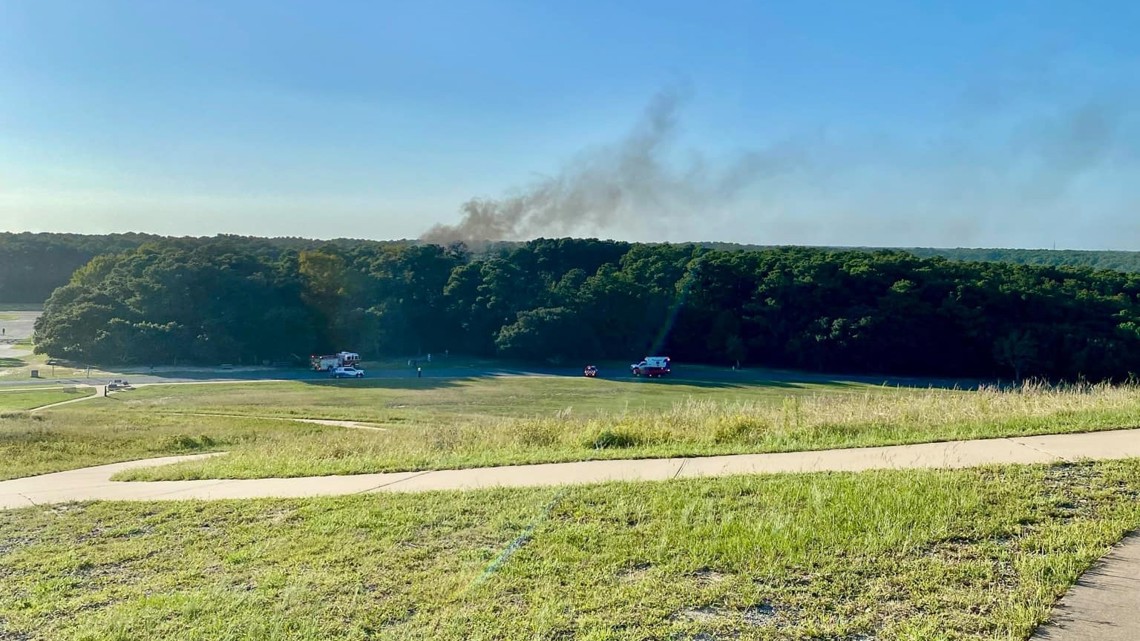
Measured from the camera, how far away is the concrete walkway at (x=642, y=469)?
7512 mm

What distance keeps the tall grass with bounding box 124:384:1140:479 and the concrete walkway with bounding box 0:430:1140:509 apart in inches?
14.8

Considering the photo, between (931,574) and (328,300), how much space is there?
6460 cm

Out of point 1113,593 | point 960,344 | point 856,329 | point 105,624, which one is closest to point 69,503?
point 105,624

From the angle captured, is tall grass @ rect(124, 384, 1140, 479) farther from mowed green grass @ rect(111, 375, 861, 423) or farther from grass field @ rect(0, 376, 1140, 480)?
mowed green grass @ rect(111, 375, 861, 423)

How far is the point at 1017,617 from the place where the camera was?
12.9 ft

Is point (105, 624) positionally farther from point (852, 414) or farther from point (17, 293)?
point (17, 293)

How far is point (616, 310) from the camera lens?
61312mm

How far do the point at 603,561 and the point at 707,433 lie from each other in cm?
564

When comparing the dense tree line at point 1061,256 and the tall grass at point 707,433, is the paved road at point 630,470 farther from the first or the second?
the dense tree line at point 1061,256

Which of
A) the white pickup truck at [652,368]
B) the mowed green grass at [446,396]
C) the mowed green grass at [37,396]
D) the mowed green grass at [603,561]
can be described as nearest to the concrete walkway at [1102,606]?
the mowed green grass at [603,561]

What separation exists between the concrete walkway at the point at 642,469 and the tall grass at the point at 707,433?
1.23ft

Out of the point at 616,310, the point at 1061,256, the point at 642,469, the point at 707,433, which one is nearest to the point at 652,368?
the point at 616,310

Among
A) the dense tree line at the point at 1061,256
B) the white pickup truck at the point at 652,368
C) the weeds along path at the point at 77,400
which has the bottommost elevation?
the weeds along path at the point at 77,400

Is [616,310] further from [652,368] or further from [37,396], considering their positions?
[37,396]
